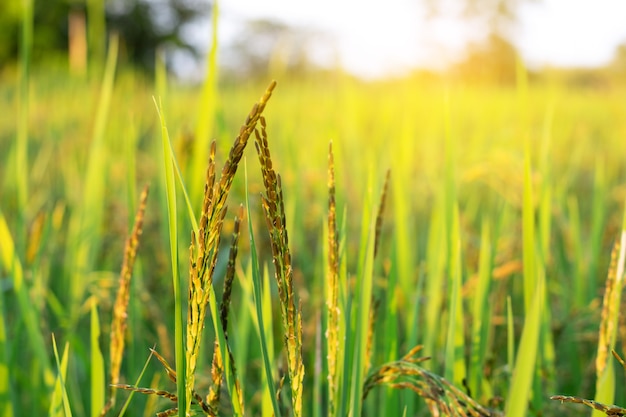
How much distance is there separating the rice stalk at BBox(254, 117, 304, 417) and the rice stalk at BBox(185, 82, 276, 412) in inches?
0.5

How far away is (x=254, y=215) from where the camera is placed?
55.3 inches

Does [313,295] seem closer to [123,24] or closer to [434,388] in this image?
[434,388]

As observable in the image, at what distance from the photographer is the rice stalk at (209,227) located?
0.31 m

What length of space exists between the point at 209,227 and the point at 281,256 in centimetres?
5

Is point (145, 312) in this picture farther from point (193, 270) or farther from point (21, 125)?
point (193, 270)

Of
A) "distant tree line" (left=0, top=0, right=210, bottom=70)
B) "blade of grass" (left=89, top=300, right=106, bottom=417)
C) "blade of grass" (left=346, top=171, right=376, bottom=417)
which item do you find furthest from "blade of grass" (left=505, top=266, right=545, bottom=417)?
"distant tree line" (left=0, top=0, right=210, bottom=70)

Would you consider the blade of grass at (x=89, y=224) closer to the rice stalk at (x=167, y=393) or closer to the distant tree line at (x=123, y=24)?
the rice stalk at (x=167, y=393)

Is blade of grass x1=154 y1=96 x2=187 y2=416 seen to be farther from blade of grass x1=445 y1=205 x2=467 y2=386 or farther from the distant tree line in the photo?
the distant tree line

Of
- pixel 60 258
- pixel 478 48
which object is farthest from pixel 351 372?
pixel 478 48

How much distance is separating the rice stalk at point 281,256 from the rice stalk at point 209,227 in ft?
0.04

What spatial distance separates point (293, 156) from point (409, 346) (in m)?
0.89

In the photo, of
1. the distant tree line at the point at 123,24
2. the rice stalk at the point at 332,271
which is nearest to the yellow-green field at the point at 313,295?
the rice stalk at the point at 332,271

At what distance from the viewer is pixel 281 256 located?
1.11 feet

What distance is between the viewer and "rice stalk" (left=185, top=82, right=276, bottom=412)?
1.02 feet
